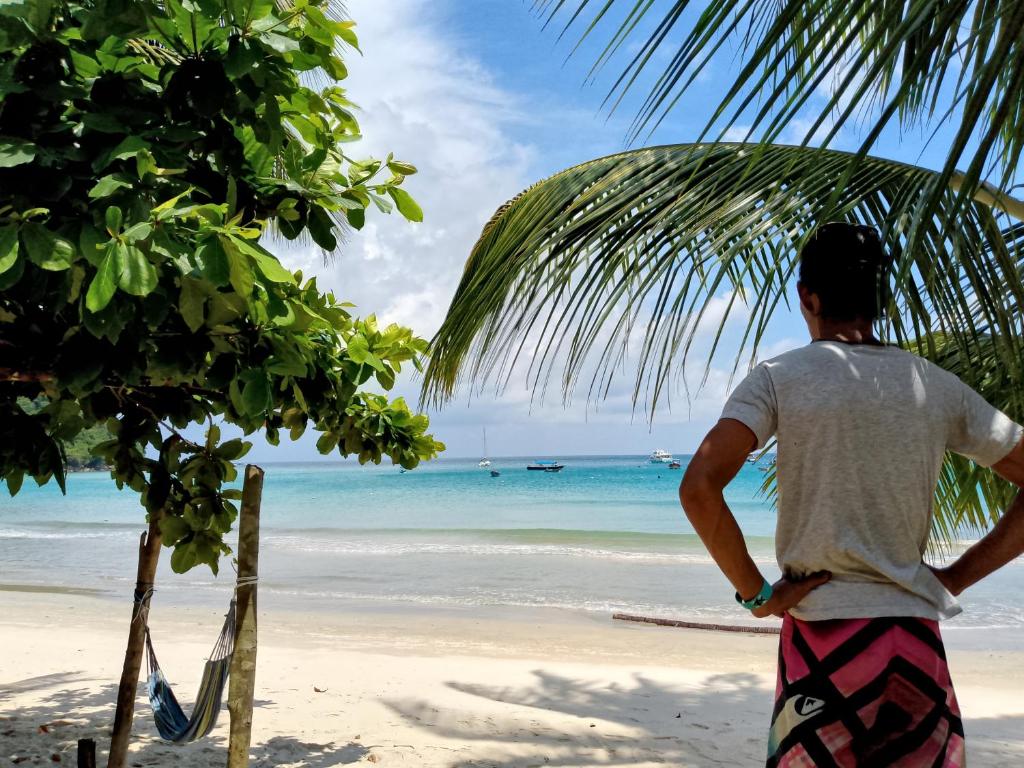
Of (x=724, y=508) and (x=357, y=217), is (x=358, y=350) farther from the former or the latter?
(x=724, y=508)

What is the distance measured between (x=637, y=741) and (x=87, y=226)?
4021 mm

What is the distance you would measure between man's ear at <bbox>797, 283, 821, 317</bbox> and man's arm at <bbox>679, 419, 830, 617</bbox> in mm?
272

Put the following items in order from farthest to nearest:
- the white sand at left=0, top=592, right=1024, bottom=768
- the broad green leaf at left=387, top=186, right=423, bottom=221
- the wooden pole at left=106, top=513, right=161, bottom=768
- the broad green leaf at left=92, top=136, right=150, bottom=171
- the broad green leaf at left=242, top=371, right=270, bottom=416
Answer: the white sand at left=0, top=592, right=1024, bottom=768 < the wooden pole at left=106, top=513, right=161, bottom=768 < the broad green leaf at left=387, top=186, right=423, bottom=221 < the broad green leaf at left=242, top=371, right=270, bottom=416 < the broad green leaf at left=92, top=136, right=150, bottom=171

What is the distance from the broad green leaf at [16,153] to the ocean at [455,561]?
31.1ft

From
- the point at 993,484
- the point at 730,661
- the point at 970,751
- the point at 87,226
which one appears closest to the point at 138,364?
the point at 87,226

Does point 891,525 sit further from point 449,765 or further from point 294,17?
point 449,765

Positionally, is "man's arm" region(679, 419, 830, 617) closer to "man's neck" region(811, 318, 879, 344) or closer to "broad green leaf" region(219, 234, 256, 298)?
"man's neck" region(811, 318, 879, 344)

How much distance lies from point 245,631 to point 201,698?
1.31 ft

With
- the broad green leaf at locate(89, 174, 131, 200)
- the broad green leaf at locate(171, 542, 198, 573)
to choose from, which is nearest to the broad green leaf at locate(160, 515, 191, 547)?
the broad green leaf at locate(171, 542, 198, 573)

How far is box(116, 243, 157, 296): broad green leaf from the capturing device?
4.68 feet

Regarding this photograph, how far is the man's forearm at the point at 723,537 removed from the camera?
134 cm

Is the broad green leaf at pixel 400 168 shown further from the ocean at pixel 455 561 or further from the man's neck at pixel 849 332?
the ocean at pixel 455 561

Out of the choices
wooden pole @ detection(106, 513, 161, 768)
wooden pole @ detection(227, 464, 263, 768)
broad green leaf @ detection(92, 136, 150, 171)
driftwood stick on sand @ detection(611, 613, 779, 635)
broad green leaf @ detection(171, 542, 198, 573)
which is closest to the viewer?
broad green leaf @ detection(92, 136, 150, 171)

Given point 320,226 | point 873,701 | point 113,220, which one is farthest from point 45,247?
point 873,701
